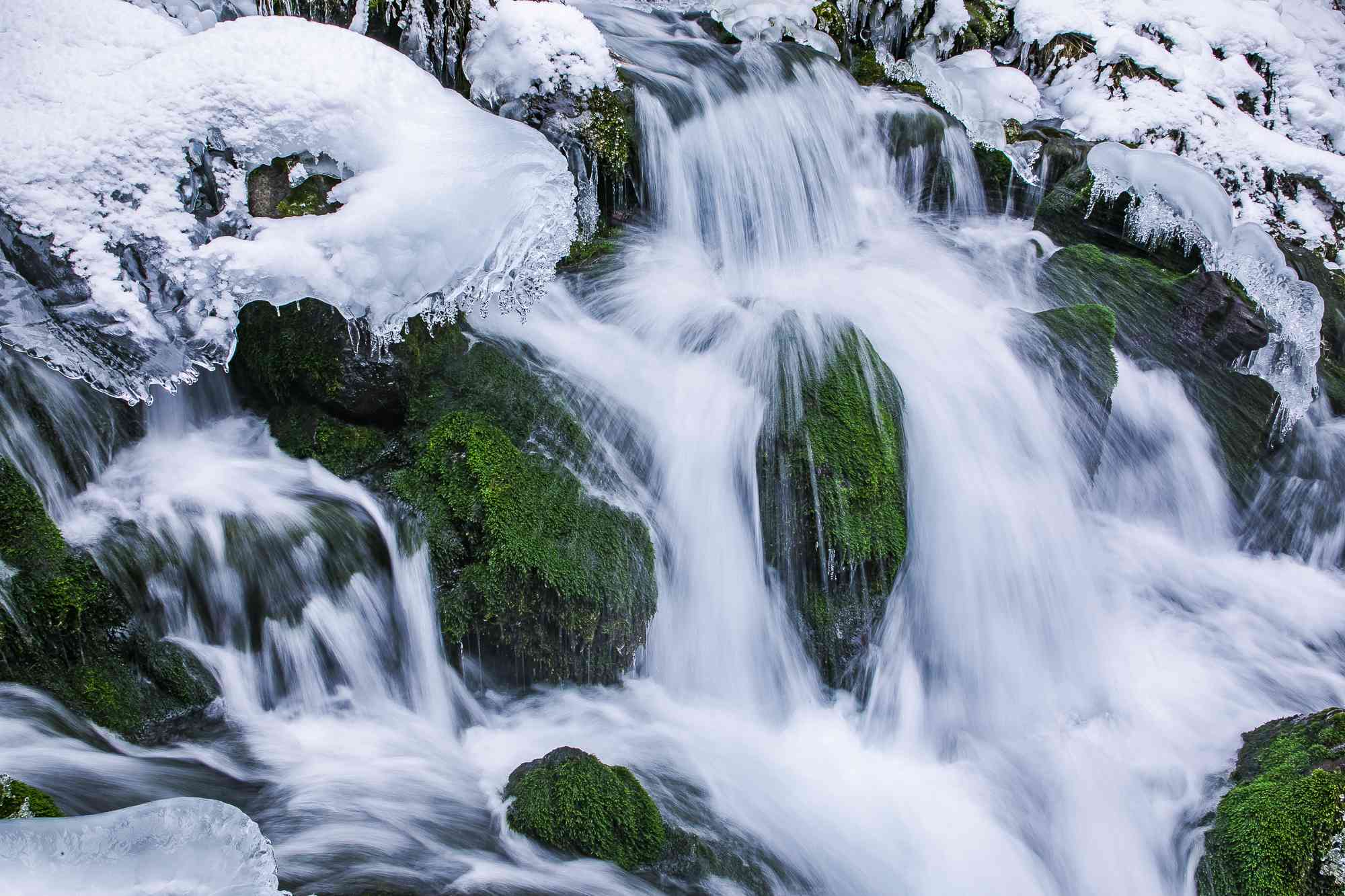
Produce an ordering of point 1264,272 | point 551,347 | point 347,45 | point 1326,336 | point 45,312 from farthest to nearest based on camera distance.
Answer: point 1326,336, point 1264,272, point 551,347, point 347,45, point 45,312

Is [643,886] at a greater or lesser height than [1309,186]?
lesser

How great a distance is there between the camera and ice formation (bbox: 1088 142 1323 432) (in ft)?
21.4

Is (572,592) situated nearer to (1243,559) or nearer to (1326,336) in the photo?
(1243,559)

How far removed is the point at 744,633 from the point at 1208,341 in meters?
4.22

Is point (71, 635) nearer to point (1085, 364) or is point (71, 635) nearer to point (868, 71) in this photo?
point (1085, 364)

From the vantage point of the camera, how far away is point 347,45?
4.54 metres

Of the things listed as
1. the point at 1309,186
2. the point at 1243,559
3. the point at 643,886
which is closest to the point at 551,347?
the point at 643,886

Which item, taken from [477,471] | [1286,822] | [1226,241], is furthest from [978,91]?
[1286,822]

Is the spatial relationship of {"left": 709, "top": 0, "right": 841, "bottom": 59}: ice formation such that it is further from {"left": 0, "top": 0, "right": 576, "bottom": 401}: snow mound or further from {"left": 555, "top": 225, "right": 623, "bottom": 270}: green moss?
{"left": 0, "top": 0, "right": 576, "bottom": 401}: snow mound

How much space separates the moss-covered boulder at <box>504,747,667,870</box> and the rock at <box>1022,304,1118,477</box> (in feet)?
12.1

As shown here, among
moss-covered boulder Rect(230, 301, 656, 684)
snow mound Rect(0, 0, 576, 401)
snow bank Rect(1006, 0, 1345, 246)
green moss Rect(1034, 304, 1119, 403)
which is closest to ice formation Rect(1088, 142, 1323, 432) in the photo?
green moss Rect(1034, 304, 1119, 403)

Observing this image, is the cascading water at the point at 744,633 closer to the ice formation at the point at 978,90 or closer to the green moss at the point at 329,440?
the green moss at the point at 329,440

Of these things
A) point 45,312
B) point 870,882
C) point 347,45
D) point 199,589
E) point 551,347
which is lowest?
point 870,882

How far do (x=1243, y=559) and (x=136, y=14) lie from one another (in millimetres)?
7039
